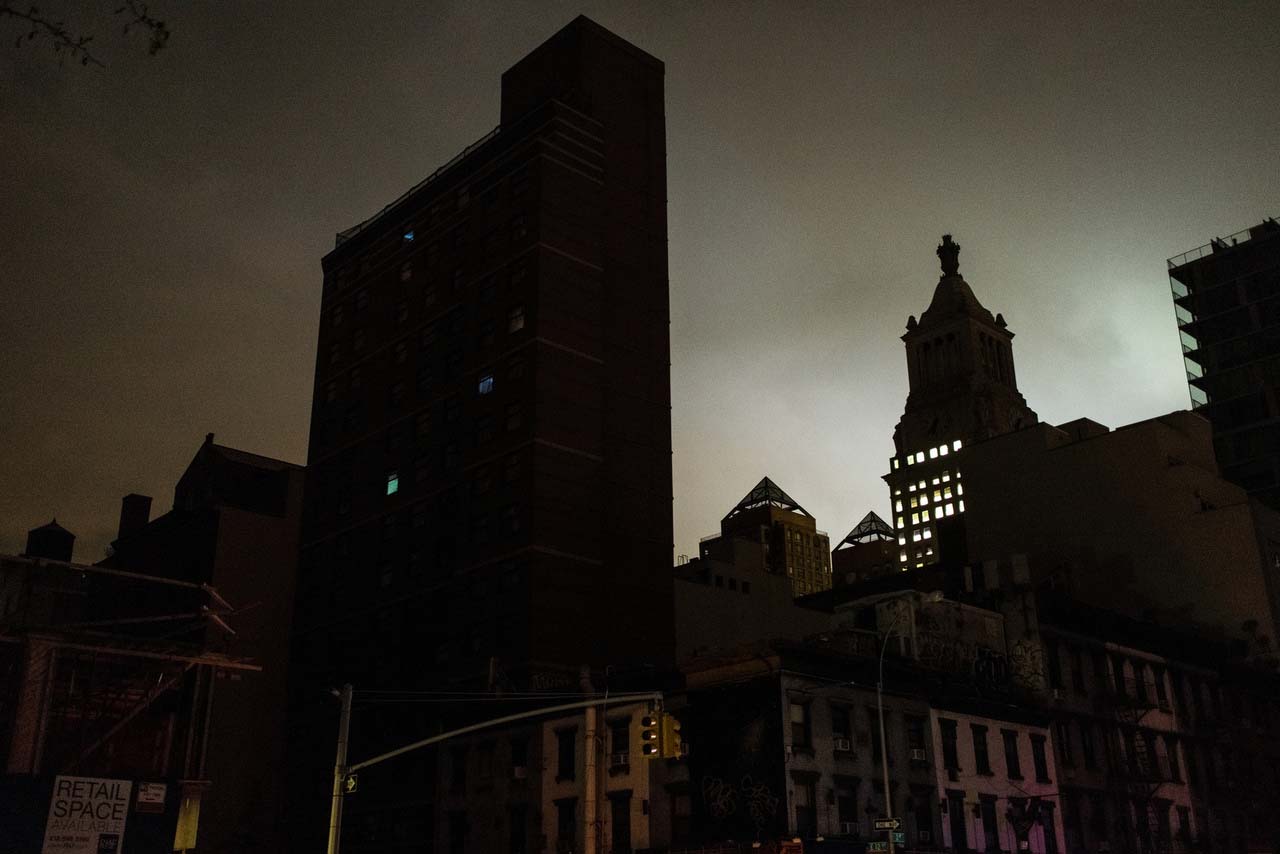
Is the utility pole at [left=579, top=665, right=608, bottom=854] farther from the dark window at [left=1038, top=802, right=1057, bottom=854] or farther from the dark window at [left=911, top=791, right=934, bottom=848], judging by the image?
the dark window at [left=1038, top=802, right=1057, bottom=854]

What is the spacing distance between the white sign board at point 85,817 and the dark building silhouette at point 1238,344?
12713cm

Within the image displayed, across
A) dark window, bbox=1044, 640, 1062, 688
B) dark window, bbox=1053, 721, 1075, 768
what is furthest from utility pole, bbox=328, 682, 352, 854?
dark window, bbox=1044, 640, 1062, 688

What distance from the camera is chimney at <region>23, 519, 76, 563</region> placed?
370 feet

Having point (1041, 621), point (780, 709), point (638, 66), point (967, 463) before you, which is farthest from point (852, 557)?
point (780, 709)

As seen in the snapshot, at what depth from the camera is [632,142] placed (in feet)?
284

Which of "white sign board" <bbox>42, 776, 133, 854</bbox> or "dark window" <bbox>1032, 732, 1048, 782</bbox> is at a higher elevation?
"dark window" <bbox>1032, 732, 1048, 782</bbox>

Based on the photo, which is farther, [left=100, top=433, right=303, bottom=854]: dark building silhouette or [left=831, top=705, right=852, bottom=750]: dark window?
[left=100, top=433, right=303, bottom=854]: dark building silhouette

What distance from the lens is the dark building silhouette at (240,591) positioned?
8169cm

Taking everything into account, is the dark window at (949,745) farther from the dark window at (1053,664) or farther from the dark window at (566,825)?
the dark window at (566,825)

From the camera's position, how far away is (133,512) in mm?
105562

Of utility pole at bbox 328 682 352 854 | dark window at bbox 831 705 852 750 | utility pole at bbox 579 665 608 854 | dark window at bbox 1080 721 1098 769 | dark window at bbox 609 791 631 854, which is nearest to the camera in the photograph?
utility pole at bbox 328 682 352 854

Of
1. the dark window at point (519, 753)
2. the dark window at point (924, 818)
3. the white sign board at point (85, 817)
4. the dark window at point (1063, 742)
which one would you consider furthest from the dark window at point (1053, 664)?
the white sign board at point (85, 817)

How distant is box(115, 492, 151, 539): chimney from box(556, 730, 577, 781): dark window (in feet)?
202

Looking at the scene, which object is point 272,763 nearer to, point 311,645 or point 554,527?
point 311,645
